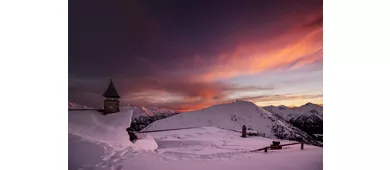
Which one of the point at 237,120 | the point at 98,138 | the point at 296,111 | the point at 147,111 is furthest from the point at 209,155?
the point at 98,138

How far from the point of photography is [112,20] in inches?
105

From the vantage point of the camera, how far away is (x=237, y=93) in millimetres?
2568

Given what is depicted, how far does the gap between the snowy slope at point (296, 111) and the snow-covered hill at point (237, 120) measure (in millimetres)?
42

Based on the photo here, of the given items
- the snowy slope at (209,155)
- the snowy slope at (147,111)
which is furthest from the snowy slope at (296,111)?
the snowy slope at (147,111)

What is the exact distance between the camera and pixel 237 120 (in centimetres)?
266

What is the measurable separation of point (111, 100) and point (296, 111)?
134cm

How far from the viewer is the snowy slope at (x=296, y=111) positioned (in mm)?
2541
